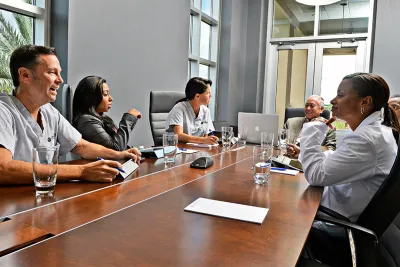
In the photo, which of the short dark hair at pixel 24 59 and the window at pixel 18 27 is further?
the window at pixel 18 27

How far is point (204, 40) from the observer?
527 cm

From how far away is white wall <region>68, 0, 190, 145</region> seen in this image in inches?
107

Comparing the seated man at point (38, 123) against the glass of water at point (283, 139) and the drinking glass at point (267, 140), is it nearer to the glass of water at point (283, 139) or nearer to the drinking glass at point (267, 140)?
the drinking glass at point (267, 140)

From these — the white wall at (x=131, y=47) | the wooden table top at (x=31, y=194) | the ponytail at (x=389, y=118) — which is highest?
the white wall at (x=131, y=47)

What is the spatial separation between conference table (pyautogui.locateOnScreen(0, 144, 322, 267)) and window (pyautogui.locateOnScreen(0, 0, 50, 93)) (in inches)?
66.0

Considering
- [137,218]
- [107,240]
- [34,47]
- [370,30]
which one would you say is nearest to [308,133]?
[137,218]

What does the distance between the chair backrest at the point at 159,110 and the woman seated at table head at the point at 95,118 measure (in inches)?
27.4

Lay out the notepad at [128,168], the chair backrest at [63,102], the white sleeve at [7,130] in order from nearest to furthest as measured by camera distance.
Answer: the white sleeve at [7,130] < the notepad at [128,168] < the chair backrest at [63,102]

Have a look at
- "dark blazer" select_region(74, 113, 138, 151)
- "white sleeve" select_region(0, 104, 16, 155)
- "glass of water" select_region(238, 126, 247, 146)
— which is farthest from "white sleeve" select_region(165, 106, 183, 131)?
"white sleeve" select_region(0, 104, 16, 155)

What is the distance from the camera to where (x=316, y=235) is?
1.39 meters

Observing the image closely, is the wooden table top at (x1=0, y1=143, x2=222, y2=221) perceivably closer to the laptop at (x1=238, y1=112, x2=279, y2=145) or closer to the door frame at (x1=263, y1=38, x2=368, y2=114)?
the laptop at (x1=238, y1=112, x2=279, y2=145)

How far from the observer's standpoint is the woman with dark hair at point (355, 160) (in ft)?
4.39

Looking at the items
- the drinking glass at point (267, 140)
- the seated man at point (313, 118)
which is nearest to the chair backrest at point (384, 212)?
the drinking glass at point (267, 140)

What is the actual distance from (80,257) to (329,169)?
105cm
